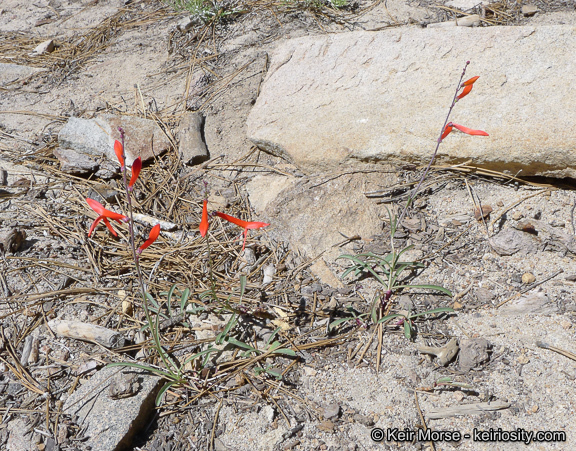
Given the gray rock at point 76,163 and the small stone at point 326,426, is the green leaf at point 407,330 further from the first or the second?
the gray rock at point 76,163

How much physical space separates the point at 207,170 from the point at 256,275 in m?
0.96

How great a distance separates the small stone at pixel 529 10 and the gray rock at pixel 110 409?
3.71 m

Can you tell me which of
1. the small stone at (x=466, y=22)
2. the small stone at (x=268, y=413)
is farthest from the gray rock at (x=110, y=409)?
the small stone at (x=466, y=22)

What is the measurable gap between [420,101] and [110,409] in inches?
86.2

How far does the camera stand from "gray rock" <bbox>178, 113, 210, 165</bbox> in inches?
115

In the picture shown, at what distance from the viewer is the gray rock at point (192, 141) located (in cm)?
292

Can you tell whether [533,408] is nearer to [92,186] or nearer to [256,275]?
[256,275]

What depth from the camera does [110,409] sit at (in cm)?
169

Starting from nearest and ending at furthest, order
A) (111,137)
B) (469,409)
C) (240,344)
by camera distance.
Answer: (469,409)
(240,344)
(111,137)

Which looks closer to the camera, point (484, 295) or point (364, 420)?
point (364, 420)

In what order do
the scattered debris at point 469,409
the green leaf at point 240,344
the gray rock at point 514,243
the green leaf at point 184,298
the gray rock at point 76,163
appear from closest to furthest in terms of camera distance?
the scattered debris at point 469,409
the green leaf at point 240,344
the green leaf at point 184,298
the gray rock at point 514,243
the gray rock at point 76,163

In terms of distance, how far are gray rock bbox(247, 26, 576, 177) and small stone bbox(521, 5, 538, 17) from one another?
1065 mm

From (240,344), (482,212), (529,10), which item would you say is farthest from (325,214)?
(529,10)

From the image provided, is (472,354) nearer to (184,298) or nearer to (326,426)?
(326,426)
